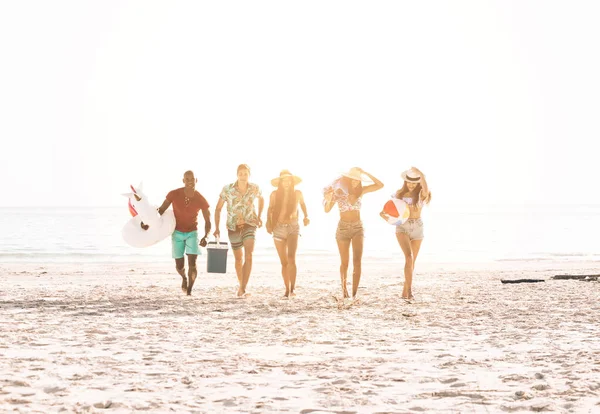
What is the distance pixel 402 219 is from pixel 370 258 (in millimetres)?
15899

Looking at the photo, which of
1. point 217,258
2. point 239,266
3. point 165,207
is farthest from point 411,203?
point 165,207

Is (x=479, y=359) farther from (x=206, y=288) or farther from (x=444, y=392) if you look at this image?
(x=206, y=288)

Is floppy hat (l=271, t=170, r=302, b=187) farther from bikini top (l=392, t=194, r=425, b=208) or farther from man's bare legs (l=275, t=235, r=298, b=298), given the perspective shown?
bikini top (l=392, t=194, r=425, b=208)

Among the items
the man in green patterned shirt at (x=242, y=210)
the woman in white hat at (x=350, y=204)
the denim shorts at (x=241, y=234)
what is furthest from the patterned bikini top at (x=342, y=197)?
the denim shorts at (x=241, y=234)

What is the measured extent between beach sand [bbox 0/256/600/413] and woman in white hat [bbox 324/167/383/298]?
735 millimetres

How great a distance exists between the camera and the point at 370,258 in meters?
24.9

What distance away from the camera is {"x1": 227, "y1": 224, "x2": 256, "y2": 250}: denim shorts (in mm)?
9602

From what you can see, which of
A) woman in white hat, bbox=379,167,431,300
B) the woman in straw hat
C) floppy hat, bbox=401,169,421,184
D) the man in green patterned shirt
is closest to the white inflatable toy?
the man in green patterned shirt

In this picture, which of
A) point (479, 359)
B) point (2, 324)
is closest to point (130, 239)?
point (2, 324)

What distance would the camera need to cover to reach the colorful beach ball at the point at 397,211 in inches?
359

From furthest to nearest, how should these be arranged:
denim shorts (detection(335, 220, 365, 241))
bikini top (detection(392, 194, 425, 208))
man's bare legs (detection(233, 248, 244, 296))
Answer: man's bare legs (detection(233, 248, 244, 296))
bikini top (detection(392, 194, 425, 208))
denim shorts (detection(335, 220, 365, 241))

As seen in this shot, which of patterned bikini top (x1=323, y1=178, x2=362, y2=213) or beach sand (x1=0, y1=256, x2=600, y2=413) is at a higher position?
patterned bikini top (x1=323, y1=178, x2=362, y2=213)

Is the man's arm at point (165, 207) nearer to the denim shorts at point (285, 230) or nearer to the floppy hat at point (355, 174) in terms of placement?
the denim shorts at point (285, 230)

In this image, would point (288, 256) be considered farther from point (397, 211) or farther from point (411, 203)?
point (411, 203)
